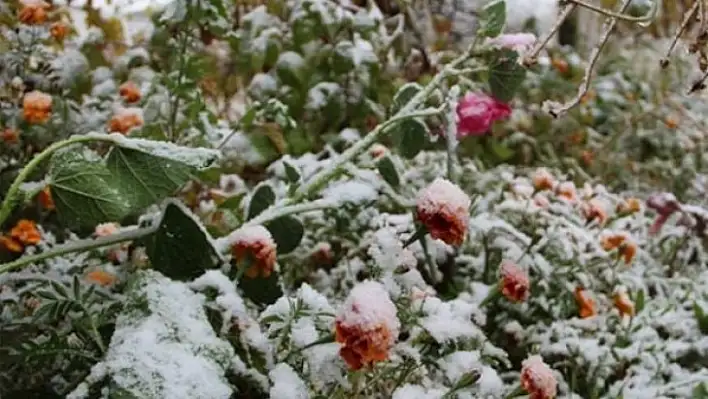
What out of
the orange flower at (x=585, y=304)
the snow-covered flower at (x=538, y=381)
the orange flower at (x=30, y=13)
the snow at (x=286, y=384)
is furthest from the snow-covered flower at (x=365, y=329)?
the orange flower at (x=30, y=13)

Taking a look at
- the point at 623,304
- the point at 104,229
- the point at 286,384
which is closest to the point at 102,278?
the point at 104,229

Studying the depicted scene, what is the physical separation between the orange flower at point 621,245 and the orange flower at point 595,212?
0.04 m

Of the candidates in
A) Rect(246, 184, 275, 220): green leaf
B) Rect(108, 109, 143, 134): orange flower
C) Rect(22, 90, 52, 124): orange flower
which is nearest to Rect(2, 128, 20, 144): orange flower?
Rect(22, 90, 52, 124): orange flower

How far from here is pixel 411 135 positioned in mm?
1004

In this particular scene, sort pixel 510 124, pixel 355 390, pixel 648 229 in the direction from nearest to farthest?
pixel 355 390 → pixel 648 229 → pixel 510 124

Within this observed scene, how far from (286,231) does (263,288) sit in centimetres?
8

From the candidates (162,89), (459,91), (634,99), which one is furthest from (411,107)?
(634,99)

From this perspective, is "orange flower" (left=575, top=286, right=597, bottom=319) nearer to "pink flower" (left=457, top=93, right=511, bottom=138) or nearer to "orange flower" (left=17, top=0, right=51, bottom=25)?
"pink flower" (left=457, top=93, right=511, bottom=138)

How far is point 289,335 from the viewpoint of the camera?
0.79m

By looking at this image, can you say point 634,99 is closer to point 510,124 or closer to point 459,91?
point 510,124

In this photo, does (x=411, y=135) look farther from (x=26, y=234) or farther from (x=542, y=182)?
(x=26, y=234)

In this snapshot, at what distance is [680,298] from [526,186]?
28cm

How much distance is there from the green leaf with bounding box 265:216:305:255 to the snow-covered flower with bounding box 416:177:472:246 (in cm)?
18

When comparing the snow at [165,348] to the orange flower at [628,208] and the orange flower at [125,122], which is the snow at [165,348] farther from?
the orange flower at [628,208]
